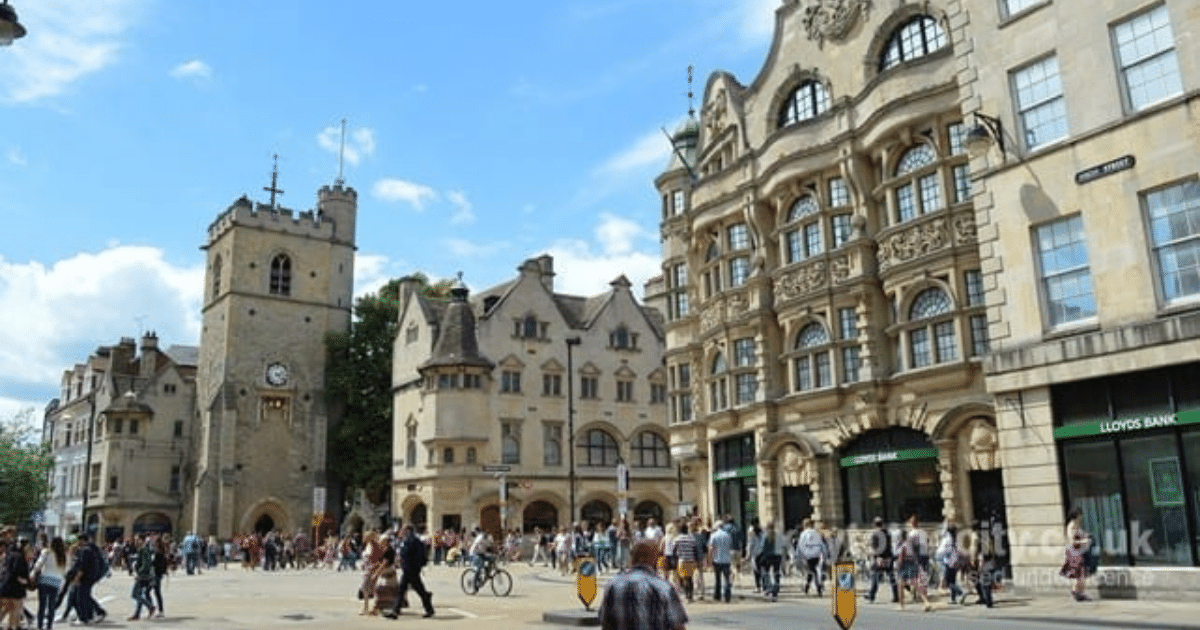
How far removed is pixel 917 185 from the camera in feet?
82.6

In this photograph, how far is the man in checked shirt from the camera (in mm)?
6492

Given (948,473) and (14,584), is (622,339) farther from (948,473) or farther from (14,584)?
(14,584)

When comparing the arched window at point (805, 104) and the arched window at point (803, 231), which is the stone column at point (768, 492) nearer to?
the arched window at point (803, 231)

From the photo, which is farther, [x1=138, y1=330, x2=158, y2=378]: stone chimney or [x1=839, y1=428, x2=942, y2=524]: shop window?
[x1=138, y1=330, x2=158, y2=378]: stone chimney

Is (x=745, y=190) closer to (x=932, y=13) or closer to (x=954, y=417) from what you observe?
(x=932, y=13)

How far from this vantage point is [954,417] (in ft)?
76.4

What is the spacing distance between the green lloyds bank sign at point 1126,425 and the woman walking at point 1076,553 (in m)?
1.68

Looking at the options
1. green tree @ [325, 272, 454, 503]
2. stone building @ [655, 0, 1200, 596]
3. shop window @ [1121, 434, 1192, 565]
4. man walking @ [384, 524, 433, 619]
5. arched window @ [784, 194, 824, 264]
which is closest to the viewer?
shop window @ [1121, 434, 1192, 565]

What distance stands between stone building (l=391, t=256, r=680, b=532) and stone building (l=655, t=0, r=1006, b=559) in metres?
16.9

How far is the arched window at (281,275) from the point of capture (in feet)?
213

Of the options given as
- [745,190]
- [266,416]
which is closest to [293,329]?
[266,416]

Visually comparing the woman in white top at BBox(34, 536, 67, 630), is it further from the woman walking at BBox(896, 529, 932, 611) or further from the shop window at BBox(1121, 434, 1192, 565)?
the shop window at BBox(1121, 434, 1192, 565)

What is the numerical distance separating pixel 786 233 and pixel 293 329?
143ft

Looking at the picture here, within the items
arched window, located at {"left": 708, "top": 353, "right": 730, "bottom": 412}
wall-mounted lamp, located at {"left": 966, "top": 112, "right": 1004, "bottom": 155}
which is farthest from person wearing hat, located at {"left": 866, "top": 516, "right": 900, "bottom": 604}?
arched window, located at {"left": 708, "top": 353, "right": 730, "bottom": 412}
